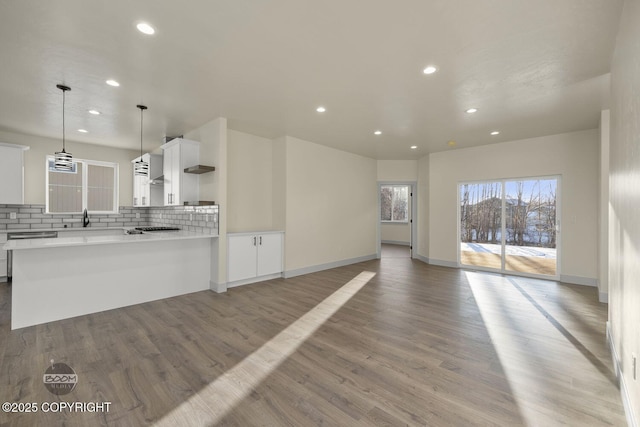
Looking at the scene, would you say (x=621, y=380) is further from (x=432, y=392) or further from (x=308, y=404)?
(x=308, y=404)

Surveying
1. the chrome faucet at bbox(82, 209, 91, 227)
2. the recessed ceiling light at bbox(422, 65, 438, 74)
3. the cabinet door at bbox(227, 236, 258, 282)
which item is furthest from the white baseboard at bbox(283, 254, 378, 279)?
the chrome faucet at bbox(82, 209, 91, 227)

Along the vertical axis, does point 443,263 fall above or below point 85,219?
below

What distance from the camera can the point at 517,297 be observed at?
4234 millimetres

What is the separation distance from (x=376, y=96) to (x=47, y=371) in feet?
14.3

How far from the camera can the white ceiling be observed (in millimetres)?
2068

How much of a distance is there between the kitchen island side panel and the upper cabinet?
10.1 ft

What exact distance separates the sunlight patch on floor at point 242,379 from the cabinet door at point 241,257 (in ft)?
5.85

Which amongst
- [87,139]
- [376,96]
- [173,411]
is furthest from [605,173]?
[87,139]

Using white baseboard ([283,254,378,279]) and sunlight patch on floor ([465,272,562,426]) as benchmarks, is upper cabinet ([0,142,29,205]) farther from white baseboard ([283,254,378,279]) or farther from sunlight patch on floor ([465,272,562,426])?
sunlight patch on floor ([465,272,562,426])

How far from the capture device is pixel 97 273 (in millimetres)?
3555

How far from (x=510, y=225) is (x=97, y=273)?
24.3 ft

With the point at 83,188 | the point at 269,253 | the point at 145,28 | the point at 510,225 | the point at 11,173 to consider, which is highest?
the point at 145,28

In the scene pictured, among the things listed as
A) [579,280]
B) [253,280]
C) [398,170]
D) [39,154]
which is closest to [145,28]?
[253,280]

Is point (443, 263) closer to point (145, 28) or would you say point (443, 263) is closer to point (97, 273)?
point (97, 273)
